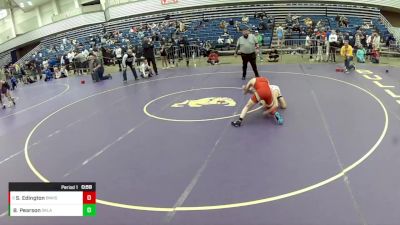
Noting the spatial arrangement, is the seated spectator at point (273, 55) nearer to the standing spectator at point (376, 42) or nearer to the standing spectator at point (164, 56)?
the standing spectator at point (376, 42)

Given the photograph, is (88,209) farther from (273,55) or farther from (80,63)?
(80,63)

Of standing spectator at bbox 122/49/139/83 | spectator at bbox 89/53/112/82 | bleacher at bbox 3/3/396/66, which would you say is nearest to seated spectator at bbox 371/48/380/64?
bleacher at bbox 3/3/396/66

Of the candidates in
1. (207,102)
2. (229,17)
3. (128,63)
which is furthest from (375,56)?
(229,17)

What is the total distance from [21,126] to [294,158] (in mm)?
8400

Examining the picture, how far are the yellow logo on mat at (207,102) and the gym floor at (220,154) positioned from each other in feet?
0.22

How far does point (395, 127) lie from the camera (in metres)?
8.07

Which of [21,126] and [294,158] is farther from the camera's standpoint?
[21,126]

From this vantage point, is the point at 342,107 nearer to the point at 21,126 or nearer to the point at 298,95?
the point at 298,95

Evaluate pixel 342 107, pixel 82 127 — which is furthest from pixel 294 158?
pixel 82 127

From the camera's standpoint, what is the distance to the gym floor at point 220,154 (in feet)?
17.6

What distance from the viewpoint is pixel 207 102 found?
443 inches

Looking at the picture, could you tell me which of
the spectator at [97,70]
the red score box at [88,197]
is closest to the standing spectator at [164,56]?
the spectator at [97,70]
